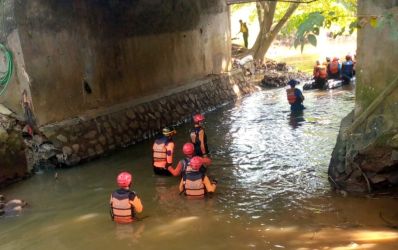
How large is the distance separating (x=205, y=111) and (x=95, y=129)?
5.70 metres

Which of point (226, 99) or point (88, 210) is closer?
point (88, 210)

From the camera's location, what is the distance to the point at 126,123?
12.2 m

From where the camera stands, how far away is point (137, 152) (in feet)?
37.6

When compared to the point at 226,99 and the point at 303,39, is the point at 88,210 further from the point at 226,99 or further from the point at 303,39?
the point at 226,99

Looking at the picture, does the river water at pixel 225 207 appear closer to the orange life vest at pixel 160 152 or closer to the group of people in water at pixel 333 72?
the orange life vest at pixel 160 152

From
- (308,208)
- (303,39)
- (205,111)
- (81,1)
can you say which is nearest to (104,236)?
(308,208)

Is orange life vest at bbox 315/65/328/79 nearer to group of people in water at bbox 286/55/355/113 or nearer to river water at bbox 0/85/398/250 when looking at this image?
group of people in water at bbox 286/55/355/113

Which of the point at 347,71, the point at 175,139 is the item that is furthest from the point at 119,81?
the point at 347,71

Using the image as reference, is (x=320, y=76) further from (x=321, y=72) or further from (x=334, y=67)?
(x=334, y=67)

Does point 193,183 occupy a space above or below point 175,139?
above

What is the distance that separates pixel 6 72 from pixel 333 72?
14.2 metres

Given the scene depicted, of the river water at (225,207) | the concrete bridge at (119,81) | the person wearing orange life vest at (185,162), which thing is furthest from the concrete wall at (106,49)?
the person wearing orange life vest at (185,162)

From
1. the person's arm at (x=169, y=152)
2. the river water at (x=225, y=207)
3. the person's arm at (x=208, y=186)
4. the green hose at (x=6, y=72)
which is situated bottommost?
the river water at (x=225, y=207)

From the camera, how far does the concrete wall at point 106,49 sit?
1007 centimetres
